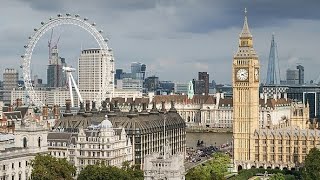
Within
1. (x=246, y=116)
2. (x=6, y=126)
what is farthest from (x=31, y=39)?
(x=246, y=116)

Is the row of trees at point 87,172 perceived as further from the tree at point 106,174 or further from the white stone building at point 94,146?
the white stone building at point 94,146

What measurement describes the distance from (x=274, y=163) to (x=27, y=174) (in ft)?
107

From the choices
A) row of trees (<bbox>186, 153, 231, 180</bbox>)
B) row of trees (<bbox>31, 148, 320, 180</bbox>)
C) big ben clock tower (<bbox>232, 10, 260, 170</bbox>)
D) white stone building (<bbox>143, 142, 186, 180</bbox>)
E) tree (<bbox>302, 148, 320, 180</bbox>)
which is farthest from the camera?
big ben clock tower (<bbox>232, 10, 260, 170</bbox>)

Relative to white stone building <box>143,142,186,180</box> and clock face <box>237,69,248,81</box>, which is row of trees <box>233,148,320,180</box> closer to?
clock face <box>237,69,248,81</box>

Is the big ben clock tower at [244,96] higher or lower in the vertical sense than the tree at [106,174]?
higher

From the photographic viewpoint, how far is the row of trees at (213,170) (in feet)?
209

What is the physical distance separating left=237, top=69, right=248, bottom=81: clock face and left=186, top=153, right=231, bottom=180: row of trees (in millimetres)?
11688

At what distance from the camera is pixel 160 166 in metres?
53.1

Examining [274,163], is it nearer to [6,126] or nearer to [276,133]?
[276,133]

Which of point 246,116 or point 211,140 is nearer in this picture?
point 246,116

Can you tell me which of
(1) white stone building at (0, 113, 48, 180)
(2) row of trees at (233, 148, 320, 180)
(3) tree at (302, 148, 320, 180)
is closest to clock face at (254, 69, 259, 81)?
(2) row of trees at (233, 148, 320, 180)

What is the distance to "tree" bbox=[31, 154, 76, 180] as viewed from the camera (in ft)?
202

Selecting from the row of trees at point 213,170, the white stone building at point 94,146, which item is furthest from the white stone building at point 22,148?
the row of trees at point 213,170

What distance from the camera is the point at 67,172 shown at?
62.9m
